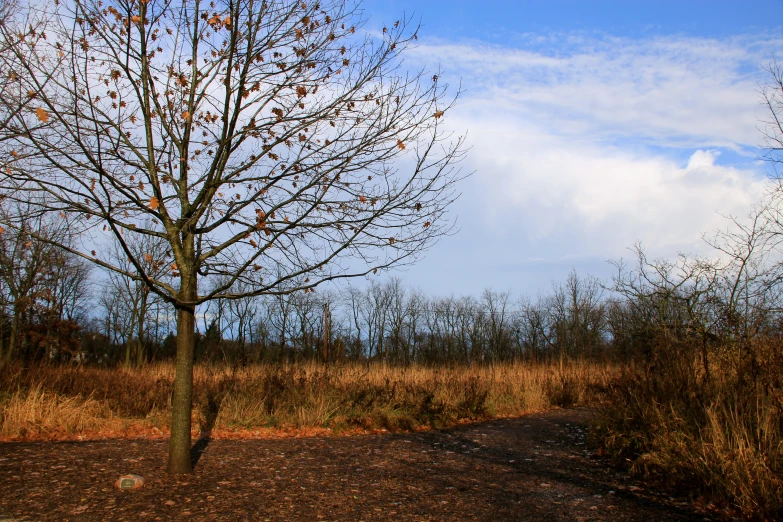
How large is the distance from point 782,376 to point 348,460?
4185mm

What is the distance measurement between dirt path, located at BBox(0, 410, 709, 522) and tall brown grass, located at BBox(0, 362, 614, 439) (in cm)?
126

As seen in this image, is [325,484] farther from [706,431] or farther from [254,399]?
[254,399]

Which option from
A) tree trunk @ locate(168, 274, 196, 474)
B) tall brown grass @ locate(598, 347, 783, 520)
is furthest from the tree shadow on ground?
tall brown grass @ locate(598, 347, 783, 520)

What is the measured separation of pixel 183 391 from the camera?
4.52 m

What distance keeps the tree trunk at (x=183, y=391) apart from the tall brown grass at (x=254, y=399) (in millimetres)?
3159

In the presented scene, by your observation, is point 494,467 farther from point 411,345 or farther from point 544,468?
point 411,345

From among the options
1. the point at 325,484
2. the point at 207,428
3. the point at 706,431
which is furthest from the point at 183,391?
the point at 706,431

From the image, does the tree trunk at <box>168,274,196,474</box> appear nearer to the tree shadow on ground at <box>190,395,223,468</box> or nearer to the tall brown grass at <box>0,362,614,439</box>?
the tree shadow on ground at <box>190,395,223,468</box>

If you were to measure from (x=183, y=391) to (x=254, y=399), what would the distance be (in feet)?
14.5

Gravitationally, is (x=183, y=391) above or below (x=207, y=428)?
above

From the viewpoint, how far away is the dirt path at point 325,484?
381 cm

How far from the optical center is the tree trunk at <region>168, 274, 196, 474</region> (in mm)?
4523

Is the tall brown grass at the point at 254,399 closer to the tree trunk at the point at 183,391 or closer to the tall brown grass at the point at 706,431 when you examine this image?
the tall brown grass at the point at 706,431

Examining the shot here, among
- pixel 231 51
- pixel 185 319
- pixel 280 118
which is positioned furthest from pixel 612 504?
pixel 231 51
